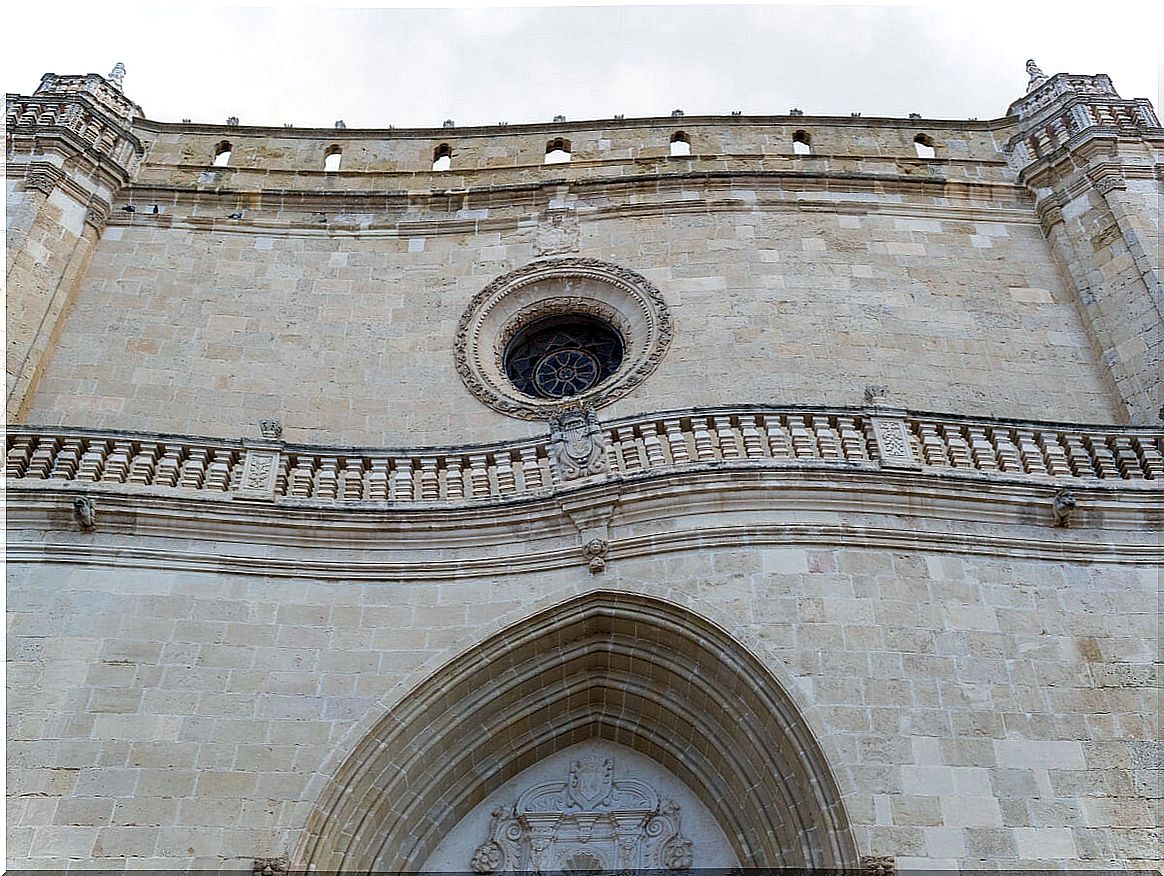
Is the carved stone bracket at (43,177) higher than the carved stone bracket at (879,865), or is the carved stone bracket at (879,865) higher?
the carved stone bracket at (43,177)

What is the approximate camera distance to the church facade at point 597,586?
23.4 feet

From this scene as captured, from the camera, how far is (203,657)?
7.77 m

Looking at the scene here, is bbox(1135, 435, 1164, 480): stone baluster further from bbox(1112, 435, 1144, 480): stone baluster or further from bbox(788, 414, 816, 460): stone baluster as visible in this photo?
bbox(788, 414, 816, 460): stone baluster

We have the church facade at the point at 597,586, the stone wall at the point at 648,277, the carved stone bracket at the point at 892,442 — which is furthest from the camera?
the stone wall at the point at 648,277

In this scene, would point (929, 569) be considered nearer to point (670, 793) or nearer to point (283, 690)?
point (670, 793)

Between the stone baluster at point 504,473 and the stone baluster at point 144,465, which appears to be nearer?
the stone baluster at point 144,465

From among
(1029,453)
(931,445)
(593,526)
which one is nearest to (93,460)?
(593,526)

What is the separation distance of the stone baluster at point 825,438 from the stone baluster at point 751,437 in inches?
17.8

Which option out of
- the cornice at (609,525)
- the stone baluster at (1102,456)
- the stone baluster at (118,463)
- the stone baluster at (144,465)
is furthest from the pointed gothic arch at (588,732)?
the stone baluster at (1102,456)

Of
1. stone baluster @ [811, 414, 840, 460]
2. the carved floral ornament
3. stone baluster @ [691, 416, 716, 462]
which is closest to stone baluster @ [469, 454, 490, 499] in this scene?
stone baluster @ [691, 416, 716, 462]

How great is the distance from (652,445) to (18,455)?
505cm

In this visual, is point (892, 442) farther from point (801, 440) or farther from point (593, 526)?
point (593, 526)

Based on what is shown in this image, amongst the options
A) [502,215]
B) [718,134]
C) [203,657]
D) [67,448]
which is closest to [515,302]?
[502,215]

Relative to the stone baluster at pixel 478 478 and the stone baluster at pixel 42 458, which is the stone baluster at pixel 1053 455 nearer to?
the stone baluster at pixel 478 478
